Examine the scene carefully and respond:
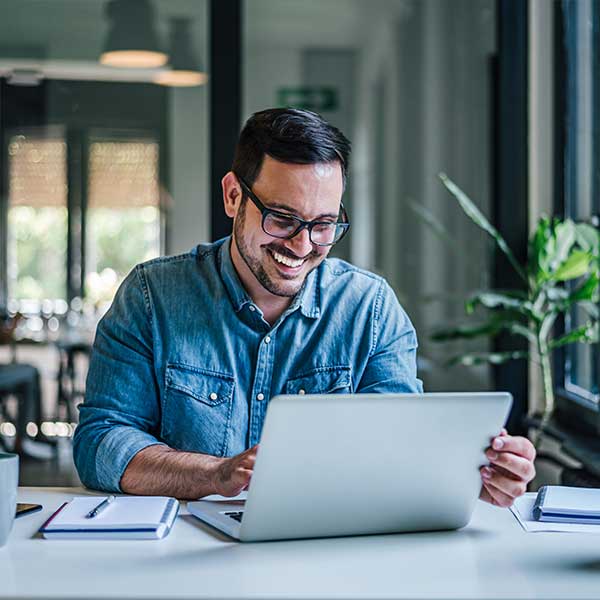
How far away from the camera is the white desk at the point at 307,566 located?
1.22m

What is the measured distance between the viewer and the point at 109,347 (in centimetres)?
196

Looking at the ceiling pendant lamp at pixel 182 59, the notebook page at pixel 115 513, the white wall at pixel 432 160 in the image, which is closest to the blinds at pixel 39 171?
A: the ceiling pendant lamp at pixel 182 59

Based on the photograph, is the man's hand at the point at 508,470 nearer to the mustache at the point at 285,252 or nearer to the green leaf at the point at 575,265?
the mustache at the point at 285,252

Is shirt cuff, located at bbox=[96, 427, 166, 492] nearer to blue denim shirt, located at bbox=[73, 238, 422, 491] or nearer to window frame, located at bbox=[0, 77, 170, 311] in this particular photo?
blue denim shirt, located at bbox=[73, 238, 422, 491]

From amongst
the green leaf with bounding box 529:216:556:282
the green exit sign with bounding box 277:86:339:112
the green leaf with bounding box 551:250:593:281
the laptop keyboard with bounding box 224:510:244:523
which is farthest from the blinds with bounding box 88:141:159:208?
the laptop keyboard with bounding box 224:510:244:523

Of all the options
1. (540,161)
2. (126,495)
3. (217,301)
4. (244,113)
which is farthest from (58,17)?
(126,495)

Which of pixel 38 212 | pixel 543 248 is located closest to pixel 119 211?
pixel 38 212

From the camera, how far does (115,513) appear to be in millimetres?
1506

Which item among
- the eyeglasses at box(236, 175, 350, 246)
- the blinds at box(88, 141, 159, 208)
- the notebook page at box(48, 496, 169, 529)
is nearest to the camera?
the notebook page at box(48, 496, 169, 529)

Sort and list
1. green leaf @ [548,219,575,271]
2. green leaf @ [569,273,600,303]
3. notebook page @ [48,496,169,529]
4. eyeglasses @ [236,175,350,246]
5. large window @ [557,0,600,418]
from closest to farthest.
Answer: notebook page @ [48,496,169,529] < eyeglasses @ [236,175,350,246] < green leaf @ [569,273,600,303] < green leaf @ [548,219,575,271] < large window @ [557,0,600,418]

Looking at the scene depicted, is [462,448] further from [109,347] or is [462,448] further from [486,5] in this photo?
[486,5]

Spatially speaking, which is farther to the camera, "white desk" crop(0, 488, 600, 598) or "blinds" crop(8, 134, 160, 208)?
"blinds" crop(8, 134, 160, 208)

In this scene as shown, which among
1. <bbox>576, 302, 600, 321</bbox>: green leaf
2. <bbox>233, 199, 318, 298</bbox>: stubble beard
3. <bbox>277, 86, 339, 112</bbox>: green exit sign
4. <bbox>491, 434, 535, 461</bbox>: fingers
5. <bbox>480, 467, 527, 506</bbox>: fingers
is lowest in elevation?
<bbox>480, 467, 527, 506</bbox>: fingers

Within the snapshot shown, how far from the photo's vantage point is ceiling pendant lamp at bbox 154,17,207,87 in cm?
380
